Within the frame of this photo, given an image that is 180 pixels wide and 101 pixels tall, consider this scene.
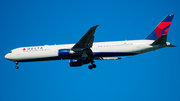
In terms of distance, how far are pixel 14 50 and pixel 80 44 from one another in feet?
33.8

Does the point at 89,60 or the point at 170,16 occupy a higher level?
the point at 170,16

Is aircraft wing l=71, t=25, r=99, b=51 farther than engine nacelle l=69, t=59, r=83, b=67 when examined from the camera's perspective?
No

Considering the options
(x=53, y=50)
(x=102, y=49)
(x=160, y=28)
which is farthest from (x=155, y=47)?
(x=53, y=50)

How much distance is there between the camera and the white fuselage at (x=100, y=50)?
2643 cm

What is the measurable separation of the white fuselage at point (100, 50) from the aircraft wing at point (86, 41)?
1.86m

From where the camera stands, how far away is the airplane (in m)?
25.3

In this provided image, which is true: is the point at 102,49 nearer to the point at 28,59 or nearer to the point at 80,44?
the point at 80,44

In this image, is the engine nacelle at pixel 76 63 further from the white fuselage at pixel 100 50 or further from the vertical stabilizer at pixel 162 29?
the vertical stabilizer at pixel 162 29

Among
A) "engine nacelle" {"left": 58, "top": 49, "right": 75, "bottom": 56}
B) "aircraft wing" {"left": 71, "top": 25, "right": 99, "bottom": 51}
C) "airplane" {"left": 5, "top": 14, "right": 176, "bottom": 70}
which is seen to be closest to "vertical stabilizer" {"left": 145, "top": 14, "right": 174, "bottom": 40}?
"airplane" {"left": 5, "top": 14, "right": 176, "bottom": 70}

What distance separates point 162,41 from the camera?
2448cm

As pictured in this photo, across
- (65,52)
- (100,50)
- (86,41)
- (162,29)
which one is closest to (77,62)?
(100,50)

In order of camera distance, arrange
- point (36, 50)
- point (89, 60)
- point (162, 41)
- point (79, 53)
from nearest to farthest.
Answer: point (162, 41)
point (79, 53)
point (36, 50)
point (89, 60)

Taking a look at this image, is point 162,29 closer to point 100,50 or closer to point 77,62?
point 100,50

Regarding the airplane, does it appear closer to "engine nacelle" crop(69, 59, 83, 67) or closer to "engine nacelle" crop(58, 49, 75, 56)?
"engine nacelle" crop(58, 49, 75, 56)
